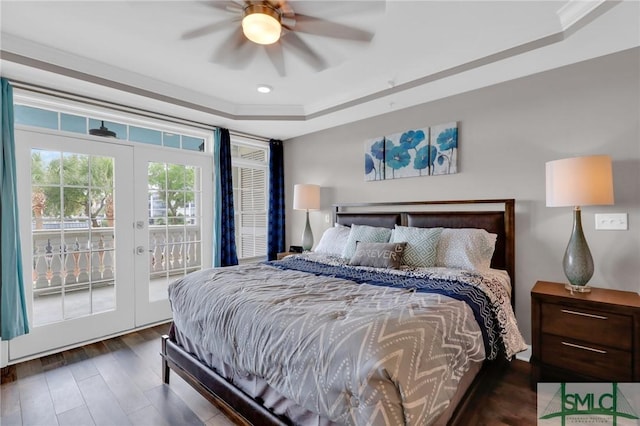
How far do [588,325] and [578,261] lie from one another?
436 mm

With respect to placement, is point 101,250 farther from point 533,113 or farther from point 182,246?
point 533,113

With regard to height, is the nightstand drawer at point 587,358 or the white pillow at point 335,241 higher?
the white pillow at point 335,241

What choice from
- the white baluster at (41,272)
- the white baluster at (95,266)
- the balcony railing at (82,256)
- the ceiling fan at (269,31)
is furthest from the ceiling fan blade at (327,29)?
A: the white baluster at (41,272)

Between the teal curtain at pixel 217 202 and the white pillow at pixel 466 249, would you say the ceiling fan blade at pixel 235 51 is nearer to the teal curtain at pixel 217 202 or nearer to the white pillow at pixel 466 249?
the teal curtain at pixel 217 202

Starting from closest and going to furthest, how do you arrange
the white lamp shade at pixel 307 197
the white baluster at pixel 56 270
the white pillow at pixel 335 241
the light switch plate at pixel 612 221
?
the light switch plate at pixel 612 221, the white baluster at pixel 56 270, the white pillow at pixel 335 241, the white lamp shade at pixel 307 197

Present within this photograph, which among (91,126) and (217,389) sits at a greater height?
(91,126)

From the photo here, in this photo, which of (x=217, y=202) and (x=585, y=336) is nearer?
(x=585, y=336)

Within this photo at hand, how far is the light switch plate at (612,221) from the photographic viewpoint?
2279 mm

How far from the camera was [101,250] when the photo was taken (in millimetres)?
3211

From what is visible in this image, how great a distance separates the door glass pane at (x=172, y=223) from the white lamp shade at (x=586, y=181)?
3873 mm

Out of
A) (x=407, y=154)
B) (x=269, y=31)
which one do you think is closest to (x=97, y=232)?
(x=269, y=31)

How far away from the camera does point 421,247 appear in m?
2.76

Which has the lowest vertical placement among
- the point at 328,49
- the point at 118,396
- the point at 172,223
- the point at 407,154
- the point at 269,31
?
the point at 118,396

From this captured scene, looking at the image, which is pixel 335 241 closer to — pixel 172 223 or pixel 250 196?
pixel 250 196
